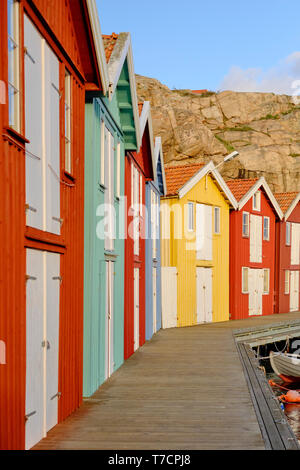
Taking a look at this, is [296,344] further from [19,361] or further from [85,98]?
[19,361]

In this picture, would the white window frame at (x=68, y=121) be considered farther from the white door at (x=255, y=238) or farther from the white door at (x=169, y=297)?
the white door at (x=255, y=238)

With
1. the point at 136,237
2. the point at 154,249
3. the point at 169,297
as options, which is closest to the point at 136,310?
the point at 136,237

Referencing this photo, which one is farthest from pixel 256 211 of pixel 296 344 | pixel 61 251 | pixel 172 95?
pixel 172 95

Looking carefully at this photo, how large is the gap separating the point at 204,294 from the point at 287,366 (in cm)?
676

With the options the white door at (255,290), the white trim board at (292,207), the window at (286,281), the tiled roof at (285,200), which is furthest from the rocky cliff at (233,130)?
the white door at (255,290)

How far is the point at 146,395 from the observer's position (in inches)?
456

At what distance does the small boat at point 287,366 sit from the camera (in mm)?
24188

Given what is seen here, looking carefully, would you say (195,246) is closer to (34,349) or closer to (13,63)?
(34,349)

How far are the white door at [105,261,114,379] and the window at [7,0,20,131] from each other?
23.0ft

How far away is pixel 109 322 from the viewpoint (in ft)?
44.1

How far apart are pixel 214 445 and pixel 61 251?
12.0 ft

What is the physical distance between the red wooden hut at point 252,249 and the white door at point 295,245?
276 centimetres

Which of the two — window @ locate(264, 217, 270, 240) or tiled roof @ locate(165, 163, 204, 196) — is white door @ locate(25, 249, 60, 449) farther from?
window @ locate(264, 217, 270, 240)

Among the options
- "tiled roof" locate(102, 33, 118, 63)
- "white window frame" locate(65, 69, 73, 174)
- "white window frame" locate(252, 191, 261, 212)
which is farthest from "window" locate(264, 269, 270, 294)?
"white window frame" locate(65, 69, 73, 174)
